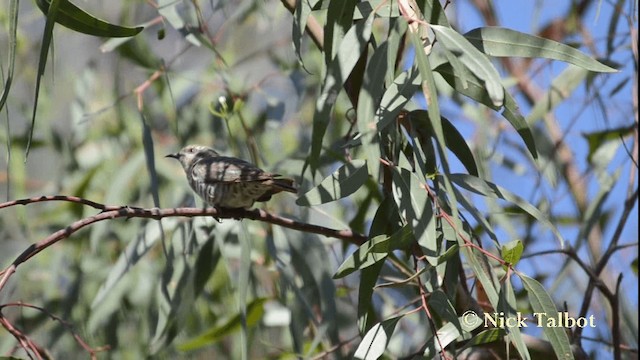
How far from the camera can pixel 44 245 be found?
72.0 inches

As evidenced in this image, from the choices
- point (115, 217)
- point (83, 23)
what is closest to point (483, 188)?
point (115, 217)

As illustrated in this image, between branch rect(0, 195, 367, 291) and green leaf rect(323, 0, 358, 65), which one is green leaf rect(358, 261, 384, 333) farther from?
green leaf rect(323, 0, 358, 65)

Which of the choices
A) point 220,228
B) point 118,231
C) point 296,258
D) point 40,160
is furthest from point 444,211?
point 40,160

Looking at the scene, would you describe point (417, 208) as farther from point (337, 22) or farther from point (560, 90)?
point (560, 90)

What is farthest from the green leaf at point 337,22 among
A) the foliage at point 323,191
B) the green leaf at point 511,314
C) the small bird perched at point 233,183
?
the small bird perched at point 233,183

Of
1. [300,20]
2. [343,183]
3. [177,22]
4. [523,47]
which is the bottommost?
[343,183]

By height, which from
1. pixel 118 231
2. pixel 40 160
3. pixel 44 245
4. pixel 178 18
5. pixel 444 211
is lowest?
pixel 444 211

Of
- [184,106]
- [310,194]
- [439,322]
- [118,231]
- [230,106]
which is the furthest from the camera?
[184,106]

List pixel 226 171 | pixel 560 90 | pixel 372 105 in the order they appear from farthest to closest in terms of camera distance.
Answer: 1. pixel 560 90
2. pixel 226 171
3. pixel 372 105

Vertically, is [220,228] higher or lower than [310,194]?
higher

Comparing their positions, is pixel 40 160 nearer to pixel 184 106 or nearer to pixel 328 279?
pixel 184 106

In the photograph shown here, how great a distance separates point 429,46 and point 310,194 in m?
0.36

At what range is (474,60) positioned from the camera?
1.62 m

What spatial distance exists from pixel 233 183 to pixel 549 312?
1.22 m
